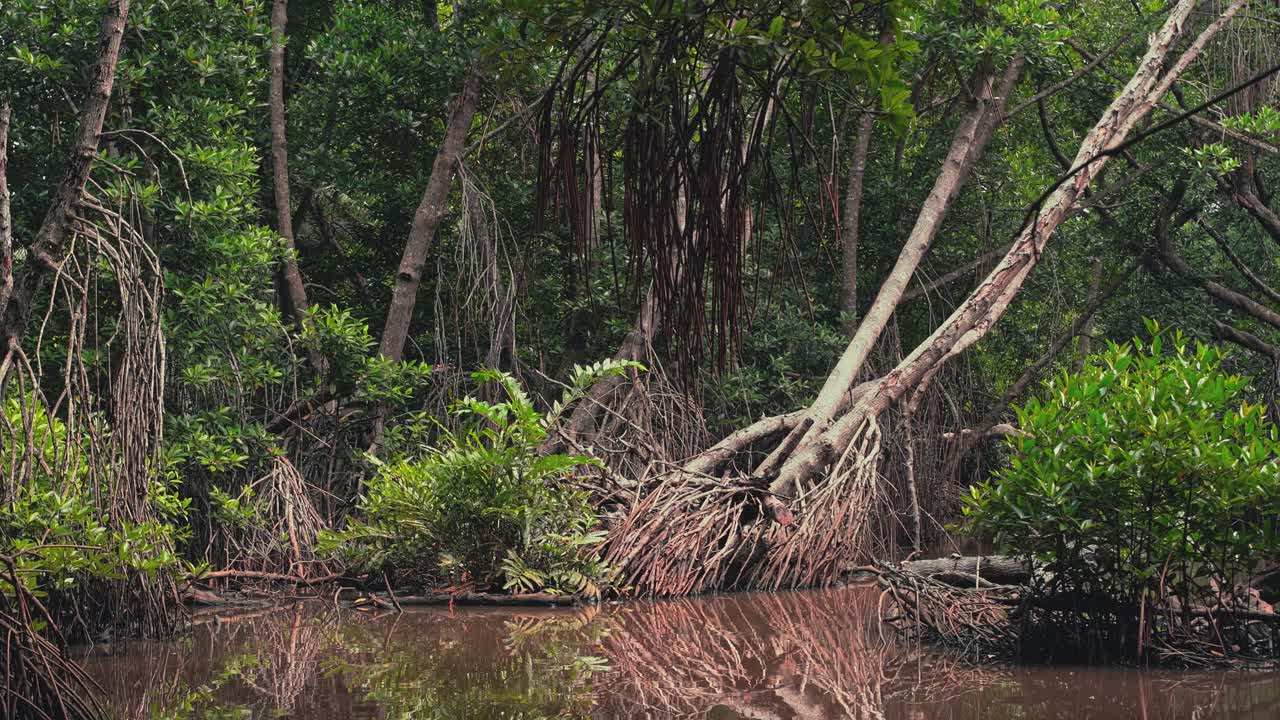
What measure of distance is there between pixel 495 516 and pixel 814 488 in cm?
240

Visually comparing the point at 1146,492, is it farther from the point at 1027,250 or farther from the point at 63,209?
the point at 63,209

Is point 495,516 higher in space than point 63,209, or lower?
lower

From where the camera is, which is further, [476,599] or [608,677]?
[476,599]

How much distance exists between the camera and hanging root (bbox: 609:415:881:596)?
7.53 metres

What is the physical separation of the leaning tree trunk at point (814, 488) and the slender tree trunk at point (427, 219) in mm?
2603

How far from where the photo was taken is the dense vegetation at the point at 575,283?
3008 mm

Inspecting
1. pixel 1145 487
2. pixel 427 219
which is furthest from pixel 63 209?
pixel 427 219

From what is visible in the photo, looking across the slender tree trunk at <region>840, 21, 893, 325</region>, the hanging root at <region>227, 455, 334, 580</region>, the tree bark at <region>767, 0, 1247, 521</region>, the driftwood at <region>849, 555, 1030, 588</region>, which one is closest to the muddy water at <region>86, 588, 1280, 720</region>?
the driftwood at <region>849, 555, 1030, 588</region>

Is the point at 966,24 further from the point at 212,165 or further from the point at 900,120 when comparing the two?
the point at 900,120

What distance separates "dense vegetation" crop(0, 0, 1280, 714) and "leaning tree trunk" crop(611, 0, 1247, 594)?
1.2 inches

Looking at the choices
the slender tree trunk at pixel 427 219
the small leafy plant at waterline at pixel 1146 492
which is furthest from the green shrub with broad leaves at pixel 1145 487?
the slender tree trunk at pixel 427 219

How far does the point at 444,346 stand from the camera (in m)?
9.73

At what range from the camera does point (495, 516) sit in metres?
7.21

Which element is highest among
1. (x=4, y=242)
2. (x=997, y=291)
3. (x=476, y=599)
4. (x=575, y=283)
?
(x=4, y=242)
